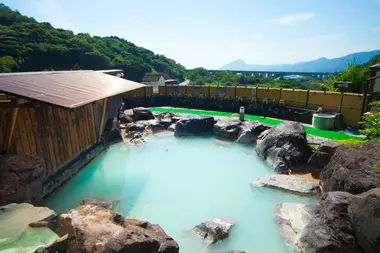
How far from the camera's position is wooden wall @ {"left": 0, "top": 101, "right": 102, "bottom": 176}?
16.1 ft

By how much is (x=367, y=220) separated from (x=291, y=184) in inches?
111

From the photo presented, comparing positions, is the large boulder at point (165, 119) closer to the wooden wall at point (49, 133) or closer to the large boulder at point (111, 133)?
the large boulder at point (111, 133)

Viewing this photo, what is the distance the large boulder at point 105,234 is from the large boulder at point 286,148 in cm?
508

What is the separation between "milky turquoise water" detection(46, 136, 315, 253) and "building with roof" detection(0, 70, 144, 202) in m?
0.54

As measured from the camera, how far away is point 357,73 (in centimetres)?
1177

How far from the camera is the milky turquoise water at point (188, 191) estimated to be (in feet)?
15.3

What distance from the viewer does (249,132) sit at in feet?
31.8

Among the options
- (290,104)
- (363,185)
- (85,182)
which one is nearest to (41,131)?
(85,182)

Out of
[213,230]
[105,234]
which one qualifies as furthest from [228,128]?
[105,234]

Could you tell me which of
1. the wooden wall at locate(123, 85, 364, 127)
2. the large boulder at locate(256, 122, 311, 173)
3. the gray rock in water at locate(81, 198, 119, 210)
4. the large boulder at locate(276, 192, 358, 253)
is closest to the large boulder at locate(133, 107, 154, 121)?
the wooden wall at locate(123, 85, 364, 127)

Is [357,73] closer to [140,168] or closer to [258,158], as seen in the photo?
[258,158]

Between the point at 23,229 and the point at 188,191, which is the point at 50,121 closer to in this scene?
the point at 23,229

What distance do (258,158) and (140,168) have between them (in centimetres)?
405

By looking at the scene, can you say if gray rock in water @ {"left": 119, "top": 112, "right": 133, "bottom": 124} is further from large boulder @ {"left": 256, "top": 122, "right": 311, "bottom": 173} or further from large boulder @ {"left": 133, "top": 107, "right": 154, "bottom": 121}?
large boulder @ {"left": 256, "top": 122, "right": 311, "bottom": 173}
